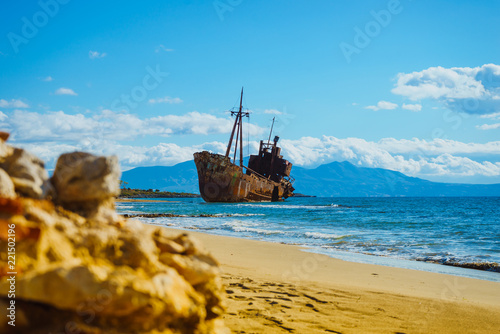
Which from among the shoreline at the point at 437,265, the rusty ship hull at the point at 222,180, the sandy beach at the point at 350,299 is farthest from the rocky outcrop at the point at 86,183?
the rusty ship hull at the point at 222,180

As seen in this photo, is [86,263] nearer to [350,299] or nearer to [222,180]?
[350,299]

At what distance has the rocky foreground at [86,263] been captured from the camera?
213cm

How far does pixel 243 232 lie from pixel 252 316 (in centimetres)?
1336

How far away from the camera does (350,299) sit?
5.87m

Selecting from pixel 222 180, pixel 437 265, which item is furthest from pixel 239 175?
pixel 437 265

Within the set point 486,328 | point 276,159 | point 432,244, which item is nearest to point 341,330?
point 486,328

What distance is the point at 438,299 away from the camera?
6.25m

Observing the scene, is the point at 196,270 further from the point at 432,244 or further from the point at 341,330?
the point at 432,244

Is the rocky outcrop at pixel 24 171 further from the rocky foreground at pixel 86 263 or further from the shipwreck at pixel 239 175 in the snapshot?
the shipwreck at pixel 239 175

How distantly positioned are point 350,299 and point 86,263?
4477mm

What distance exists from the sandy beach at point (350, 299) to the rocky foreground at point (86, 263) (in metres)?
1.54

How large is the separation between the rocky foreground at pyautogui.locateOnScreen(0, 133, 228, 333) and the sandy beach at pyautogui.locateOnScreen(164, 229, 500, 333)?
1.54m

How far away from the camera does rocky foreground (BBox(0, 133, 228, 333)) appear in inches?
84.0

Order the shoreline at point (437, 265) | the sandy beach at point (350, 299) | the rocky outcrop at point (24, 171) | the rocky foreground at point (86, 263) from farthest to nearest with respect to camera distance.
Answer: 1. the shoreline at point (437, 265)
2. the sandy beach at point (350, 299)
3. the rocky outcrop at point (24, 171)
4. the rocky foreground at point (86, 263)
